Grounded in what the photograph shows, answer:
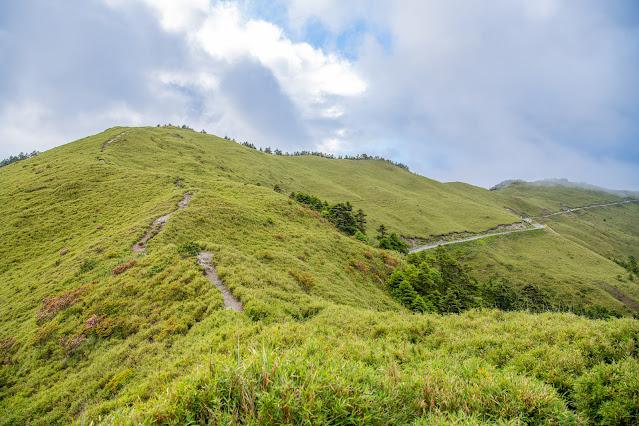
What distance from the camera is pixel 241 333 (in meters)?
7.85

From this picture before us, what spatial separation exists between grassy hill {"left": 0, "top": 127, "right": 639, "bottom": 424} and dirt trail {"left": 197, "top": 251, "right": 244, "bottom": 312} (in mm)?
392

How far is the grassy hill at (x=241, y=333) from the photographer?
3518 millimetres

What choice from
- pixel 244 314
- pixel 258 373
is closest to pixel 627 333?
pixel 258 373

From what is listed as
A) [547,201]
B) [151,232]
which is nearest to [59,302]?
[151,232]

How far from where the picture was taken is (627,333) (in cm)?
591

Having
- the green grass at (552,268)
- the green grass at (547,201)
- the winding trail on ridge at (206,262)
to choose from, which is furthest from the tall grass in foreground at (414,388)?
the green grass at (547,201)

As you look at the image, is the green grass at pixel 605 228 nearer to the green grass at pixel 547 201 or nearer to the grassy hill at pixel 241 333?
the green grass at pixel 547 201

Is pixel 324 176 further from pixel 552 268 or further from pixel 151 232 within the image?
pixel 151 232

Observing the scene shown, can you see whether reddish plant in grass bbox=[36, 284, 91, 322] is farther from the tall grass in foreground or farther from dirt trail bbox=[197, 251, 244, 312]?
the tall grass in foreground

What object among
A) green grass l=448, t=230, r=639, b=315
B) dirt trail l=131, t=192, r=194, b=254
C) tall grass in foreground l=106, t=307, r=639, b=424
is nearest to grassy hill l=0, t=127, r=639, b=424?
tall grass in foreground l=106, t=307, r=639, b=424

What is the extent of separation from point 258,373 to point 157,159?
6406 centimetres

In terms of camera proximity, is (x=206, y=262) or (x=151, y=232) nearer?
(x=206, y=262)

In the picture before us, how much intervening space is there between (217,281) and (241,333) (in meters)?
6.76

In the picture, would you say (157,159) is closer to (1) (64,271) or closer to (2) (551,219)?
(1) (64,271)
